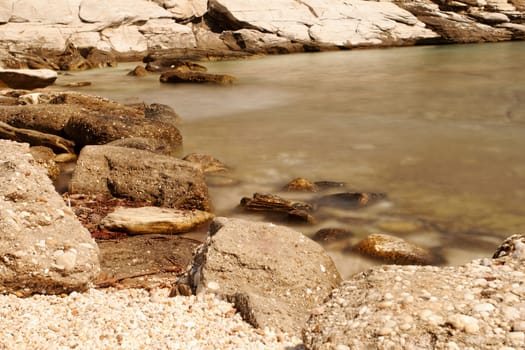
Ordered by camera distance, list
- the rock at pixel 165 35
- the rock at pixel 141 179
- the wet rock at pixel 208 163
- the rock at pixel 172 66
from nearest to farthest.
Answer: the rock at pixel 141 179
the wet rock at pixel 208 163
the rock at pixel 172 66
the rock at pixel 165 35

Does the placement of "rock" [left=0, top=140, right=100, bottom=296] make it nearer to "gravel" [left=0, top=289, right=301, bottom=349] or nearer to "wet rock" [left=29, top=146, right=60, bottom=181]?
"gravel" [left=0, top=289, right=301, bottom=349]

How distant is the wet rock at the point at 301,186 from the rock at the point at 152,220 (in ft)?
4.30

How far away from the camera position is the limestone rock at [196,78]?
1489 cm

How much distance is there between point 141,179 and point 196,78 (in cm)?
1002

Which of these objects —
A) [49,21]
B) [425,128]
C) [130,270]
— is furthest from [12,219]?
[49,21]

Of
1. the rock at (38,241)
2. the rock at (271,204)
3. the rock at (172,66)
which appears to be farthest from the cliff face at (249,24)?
the rock at (38,241)

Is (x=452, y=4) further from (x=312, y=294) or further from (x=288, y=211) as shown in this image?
(x=312, y=294)

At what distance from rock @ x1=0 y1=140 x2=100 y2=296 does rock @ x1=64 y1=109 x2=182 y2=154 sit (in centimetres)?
338

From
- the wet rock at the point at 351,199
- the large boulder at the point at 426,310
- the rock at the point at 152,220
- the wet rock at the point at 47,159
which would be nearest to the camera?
the large boulder at the point at 426,310

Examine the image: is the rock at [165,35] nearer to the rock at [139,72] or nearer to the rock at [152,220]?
the rock at [139,72]

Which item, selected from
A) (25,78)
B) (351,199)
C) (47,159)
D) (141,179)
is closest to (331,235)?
(351,199)

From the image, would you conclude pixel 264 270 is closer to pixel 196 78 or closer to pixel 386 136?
pixel 386 136

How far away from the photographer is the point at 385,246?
4516mm

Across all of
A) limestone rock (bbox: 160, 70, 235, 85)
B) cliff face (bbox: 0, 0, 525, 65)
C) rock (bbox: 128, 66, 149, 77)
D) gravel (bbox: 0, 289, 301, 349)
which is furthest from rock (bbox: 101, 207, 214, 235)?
cliff face (bbox: 0, 0, 525, 65)
